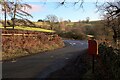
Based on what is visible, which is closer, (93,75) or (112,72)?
(112,72)

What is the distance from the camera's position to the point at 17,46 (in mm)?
33719

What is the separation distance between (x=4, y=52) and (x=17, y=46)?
13.0 feet

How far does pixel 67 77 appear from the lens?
16.0 m

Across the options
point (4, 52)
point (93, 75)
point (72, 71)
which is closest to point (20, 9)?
point (4, 52)

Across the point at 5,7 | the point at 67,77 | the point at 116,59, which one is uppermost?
the point at 5,7

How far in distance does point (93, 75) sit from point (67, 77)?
5.64ft

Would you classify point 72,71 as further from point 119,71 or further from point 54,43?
point 54,43

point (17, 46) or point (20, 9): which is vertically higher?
point (20, 9)

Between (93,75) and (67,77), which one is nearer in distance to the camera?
(93,75)

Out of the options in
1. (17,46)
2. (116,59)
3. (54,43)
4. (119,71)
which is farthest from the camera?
(54,43)

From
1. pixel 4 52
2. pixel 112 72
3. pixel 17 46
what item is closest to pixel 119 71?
pixel 112 72

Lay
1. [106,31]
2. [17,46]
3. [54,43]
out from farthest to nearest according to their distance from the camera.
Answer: [106,31] → [54,43] → [17,46]

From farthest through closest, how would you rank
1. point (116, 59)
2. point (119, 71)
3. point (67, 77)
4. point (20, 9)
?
point (20, 9) → point (67, 77) → point (116, 59) → point (119, 71)

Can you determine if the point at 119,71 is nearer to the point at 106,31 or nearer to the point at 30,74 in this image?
the point at 30,74
